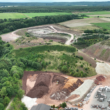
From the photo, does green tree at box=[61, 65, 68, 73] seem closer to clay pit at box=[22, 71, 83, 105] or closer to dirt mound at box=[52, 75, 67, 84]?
clay pit at box=[22, 71, 83, 105]

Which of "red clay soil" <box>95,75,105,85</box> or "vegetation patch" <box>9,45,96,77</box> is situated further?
"vegetation patch" <box>9,45,96,77</box>

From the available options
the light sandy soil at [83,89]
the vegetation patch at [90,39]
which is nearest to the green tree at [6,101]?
the light sandy soil at [83,89]

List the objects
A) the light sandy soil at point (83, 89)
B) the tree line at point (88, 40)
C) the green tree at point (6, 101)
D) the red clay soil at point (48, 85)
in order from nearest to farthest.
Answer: the green tree at point (6, 101), the light sandy soil at point (83, 89), the red clay soil at point (48, 85), the tree line at point (88, 40)

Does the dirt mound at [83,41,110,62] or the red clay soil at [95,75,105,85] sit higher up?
the dirt mound at [83,41,110,62]

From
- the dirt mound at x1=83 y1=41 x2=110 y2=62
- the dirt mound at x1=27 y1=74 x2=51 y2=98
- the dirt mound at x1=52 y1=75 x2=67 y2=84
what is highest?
the dirt mound at x1=83 y1=41 x2=110 y2=62

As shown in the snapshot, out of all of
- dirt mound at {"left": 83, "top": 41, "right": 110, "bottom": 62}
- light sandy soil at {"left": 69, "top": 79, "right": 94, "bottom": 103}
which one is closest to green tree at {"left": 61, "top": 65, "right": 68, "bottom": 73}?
light sandy soil at {"left": 69, "top": 79, "right": 94, "bottom": 103}

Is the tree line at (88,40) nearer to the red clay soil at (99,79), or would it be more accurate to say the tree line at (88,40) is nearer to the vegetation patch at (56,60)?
the vegetation patch at (56,60)

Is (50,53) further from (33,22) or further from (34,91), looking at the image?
(33,22)

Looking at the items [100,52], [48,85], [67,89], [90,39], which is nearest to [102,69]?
[100,52]

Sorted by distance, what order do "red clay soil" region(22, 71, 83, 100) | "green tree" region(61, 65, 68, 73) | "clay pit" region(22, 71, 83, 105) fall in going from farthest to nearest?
"green tree" region(61, 65, 68, 73)
"red clay soil" region(22, 71, 83, 100)
"clay pit" region(22, 71, 83, 105)
